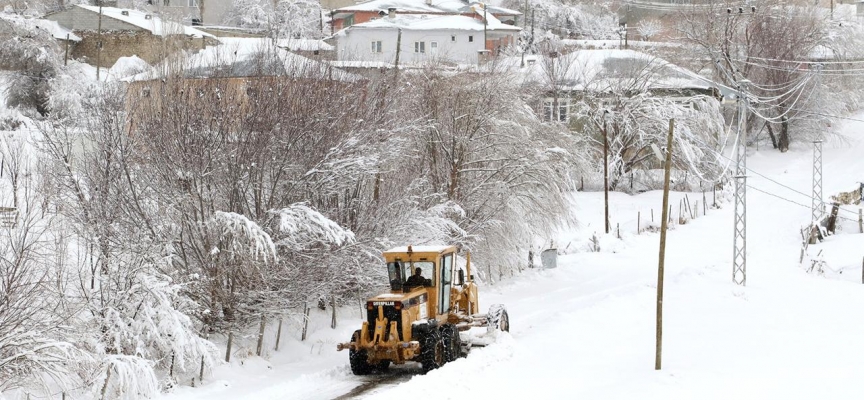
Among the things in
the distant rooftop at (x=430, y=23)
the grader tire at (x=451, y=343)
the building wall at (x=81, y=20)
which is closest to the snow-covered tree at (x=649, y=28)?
the distant rooftop at (x=430, y=23)

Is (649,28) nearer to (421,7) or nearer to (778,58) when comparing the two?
(421,7)

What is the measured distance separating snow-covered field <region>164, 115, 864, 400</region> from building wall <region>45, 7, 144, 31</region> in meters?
49.3

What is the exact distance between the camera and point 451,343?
18.9 m

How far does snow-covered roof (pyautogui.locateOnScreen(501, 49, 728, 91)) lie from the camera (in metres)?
61.6

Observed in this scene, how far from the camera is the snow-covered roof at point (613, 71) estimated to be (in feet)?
202

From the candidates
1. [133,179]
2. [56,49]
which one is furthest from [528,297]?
[56,49]

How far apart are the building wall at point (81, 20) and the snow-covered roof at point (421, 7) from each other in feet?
76.5

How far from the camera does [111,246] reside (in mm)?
18125

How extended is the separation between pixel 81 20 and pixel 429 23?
29.2 metres

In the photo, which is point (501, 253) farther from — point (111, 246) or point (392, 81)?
point (111, 246)

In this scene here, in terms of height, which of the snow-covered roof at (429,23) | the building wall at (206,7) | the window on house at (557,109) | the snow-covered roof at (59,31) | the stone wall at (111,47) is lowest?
the window on house at (557,109)

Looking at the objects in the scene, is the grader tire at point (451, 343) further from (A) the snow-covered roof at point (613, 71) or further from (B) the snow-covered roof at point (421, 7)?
(B) the snow-covered roof at point (421, 7)

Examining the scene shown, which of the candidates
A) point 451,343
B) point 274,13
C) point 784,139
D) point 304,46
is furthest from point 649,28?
point 451,343

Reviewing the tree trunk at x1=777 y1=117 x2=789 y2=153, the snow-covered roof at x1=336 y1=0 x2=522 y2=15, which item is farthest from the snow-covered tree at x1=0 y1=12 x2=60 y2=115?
the tree trunk at x1=777 y1=117 x2=789 y2=153
